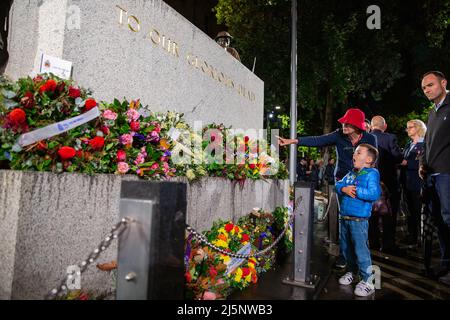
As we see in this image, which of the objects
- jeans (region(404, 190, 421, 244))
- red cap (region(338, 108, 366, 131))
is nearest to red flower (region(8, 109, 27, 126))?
red cap (region(338, 108, 366, 131))

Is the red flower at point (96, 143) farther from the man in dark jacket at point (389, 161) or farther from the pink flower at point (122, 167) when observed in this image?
the man in dark jacket at point (389, 161)

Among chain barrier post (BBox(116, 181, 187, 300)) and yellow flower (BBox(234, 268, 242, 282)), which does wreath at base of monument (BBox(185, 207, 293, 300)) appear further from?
chain barrier post (BBox(116, 181, 187, 300))

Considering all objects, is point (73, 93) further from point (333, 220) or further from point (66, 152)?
point (333, 220)

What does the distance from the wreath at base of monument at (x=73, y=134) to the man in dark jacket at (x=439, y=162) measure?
3.05 metres

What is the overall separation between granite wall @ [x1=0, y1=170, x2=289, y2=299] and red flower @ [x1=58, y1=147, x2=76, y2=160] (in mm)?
145

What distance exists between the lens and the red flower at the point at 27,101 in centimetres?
249

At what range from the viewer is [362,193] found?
3.60m

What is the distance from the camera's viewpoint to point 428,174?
420 centimetres

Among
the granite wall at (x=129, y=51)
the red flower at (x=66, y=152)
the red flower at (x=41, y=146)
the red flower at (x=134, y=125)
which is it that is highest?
the granite wall at (x=129, y=51)

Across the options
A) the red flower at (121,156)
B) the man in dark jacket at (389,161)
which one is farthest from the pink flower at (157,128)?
the man in dark jacket at (389,161)

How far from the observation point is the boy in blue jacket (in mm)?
3604

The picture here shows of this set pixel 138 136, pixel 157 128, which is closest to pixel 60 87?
pixel 138 136

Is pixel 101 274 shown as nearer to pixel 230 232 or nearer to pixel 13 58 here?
pixel 230 232
